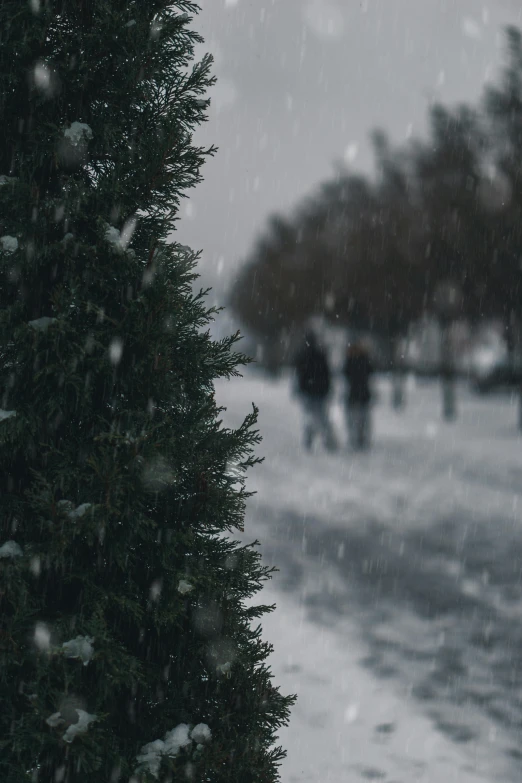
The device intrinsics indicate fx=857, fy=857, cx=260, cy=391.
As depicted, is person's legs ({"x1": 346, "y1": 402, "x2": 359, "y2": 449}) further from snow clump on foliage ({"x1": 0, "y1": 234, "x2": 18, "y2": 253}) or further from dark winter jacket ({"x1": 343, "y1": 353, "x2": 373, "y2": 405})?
snow clump on foliage ({"x1": 0, "y1": 234, "x2": 18, "y2": 253})

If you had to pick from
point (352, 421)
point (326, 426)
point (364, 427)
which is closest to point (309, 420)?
point (326, 426)

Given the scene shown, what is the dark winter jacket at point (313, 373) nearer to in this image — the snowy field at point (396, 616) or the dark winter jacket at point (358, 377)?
the dark winter jacket at point (358, 377)

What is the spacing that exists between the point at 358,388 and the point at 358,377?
0.78 feet

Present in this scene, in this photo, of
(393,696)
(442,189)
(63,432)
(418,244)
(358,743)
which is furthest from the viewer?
(418,244)

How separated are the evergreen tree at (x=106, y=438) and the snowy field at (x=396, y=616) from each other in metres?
1.53

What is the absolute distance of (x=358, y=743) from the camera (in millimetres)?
4656

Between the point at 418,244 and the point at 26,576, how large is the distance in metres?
23.8

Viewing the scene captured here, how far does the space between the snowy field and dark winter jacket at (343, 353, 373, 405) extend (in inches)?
52.4

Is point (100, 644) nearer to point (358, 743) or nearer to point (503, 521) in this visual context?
point (358, 743)

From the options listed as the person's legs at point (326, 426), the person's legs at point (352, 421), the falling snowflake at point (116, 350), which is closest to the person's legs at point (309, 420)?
the person's legs at point (326, 426)

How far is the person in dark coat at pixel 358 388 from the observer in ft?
49.6

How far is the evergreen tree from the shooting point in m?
2.92

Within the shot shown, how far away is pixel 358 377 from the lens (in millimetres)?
15195

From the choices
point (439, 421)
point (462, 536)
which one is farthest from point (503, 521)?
point (439, 421)
